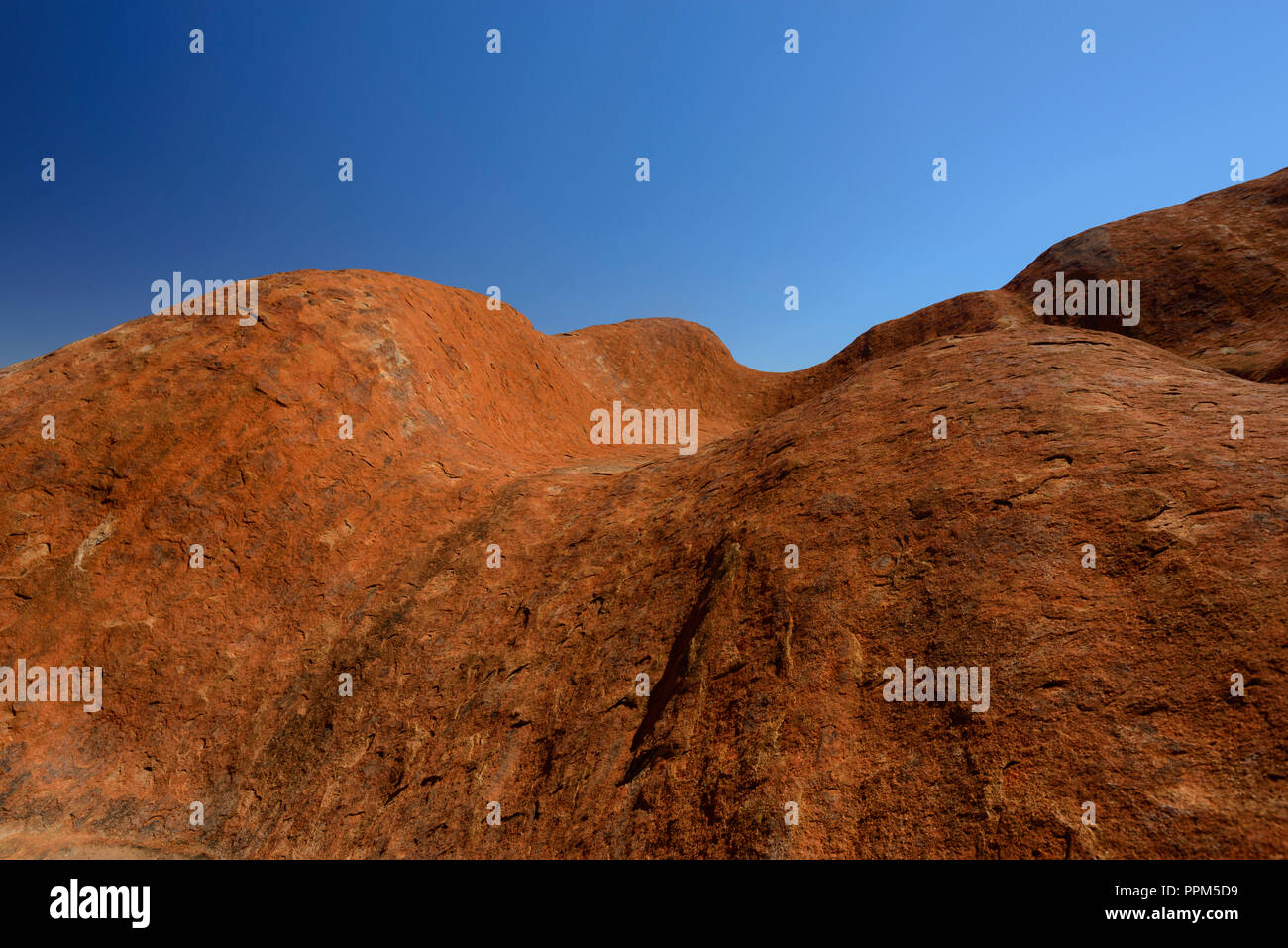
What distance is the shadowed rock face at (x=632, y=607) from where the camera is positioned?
141 inches

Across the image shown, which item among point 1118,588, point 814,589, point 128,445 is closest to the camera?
point 1118,588

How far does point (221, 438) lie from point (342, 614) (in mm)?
4077

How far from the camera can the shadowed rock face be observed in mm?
3592

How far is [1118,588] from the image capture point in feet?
13.9

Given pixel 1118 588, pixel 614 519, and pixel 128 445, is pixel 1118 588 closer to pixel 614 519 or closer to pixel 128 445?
pixel 614 519

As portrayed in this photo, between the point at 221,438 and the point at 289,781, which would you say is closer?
the point at 289,781

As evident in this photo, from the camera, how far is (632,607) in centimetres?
679
